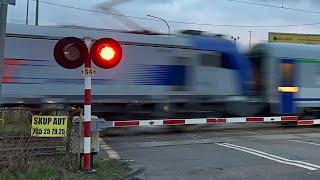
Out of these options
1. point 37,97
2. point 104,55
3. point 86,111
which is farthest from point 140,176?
point 37,97

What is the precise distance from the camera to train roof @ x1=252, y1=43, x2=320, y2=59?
21.7 meters

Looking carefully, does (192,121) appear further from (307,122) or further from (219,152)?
(219,152)

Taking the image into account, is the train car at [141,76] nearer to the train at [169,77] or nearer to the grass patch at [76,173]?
the train at [169,77]

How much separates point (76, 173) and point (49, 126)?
99 cm

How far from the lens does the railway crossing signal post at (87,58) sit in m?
9.94

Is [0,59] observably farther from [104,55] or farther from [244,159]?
[244,159]

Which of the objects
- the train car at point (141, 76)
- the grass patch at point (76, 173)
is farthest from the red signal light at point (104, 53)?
the train car at point (141, 76)

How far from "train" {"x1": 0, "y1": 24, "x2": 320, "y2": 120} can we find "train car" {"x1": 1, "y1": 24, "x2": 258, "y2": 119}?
0.03 metres

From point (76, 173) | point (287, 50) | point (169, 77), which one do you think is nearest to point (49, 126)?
point (76, 173)

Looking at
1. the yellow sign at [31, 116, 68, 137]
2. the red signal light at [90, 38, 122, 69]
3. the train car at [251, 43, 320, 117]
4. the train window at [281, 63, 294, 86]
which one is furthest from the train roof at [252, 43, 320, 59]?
the yellow sign at [31, 116, 68, 137]

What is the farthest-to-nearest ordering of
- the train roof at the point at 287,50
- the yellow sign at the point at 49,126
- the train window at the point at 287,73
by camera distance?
the train window at the point at 287,73 < the train roof at the point at 287,50 < the yellow sign at the point at 49,126

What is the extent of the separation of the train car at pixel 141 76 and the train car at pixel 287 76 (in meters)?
0.64

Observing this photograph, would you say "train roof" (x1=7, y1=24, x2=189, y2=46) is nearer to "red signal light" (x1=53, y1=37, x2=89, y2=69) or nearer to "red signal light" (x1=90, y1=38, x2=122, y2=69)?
"red signal light" (x1=53, y1=37, x2=89, y2=69)

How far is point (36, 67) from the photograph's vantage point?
17625 millimetres
